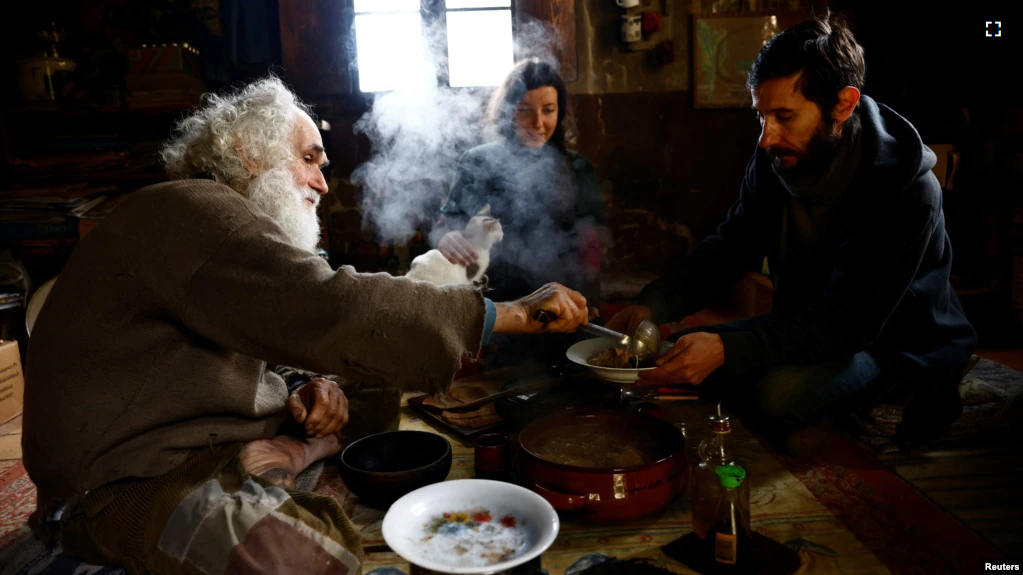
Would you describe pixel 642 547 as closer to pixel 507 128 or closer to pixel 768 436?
pixel 768 436

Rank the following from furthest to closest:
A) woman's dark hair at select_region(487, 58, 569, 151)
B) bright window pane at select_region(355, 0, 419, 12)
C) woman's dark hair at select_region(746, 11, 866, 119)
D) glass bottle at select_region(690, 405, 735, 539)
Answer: bright window pane at select_region(355, 0, 419, 12) < woman's dark hair at select_region(487, 58, 569, 151) < woman's dark hair at select_region(746, 11, 866, 119) < glass bottle at select_region(690, 405, 735, 539)

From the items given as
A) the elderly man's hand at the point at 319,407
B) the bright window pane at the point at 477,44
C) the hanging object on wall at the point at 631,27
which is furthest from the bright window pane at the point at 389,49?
the elderly man's hand at the point at 319,407

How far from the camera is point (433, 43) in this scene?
19.3 feet

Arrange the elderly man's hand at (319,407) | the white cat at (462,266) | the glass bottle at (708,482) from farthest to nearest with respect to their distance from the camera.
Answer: the white cat at (462,266) → the elderly man's hand at (319,407) → the glass bottle at (708,482)

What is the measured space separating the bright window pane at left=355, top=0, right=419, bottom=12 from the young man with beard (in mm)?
3856

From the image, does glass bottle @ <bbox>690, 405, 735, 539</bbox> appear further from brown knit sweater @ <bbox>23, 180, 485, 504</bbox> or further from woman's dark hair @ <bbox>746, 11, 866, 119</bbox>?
woman's dark hair @ <bbox>746, 11, 866, 119</bbox>

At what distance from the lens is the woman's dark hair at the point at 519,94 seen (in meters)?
4.25

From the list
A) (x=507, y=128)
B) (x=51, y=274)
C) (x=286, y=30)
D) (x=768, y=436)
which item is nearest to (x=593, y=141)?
(x=507, y=128)

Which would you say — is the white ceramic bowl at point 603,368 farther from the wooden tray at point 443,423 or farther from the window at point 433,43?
the window at point 433,43

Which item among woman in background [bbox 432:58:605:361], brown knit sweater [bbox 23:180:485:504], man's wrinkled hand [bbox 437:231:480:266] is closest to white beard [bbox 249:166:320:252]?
brown knit sweater [bbox 23:180:485:504]

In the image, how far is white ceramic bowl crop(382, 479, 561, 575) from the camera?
4.62 ft

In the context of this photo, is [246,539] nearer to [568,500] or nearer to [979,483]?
[568,500]

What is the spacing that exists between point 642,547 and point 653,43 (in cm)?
515

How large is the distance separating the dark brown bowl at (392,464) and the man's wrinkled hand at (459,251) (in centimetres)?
143
